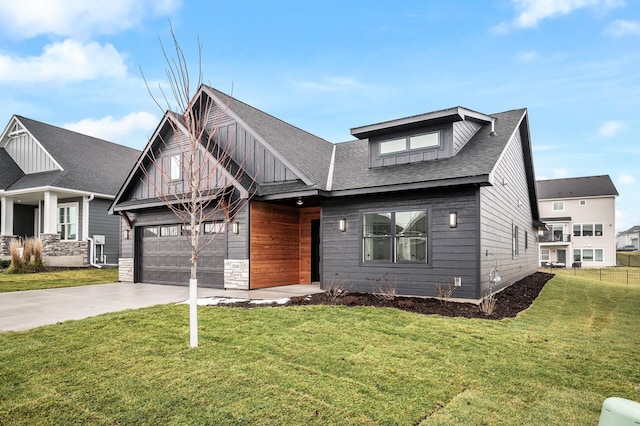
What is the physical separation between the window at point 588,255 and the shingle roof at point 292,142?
29417mm

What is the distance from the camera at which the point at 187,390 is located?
366 cm

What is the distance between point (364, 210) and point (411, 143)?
225 cm

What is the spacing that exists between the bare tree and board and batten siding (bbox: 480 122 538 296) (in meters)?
5.96

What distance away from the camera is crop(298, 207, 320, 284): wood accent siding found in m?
12.6

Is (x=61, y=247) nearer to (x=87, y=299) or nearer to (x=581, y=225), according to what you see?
(x=87, y=299)

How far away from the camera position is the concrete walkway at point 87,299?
7.08 meters

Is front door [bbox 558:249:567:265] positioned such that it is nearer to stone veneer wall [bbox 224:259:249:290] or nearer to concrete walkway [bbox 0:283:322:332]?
concrete walkway [bbox 0:283:322:332]

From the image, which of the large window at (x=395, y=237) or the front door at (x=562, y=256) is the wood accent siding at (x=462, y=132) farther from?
the front door at (x=562, y=256)

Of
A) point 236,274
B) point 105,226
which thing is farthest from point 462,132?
point 105,226

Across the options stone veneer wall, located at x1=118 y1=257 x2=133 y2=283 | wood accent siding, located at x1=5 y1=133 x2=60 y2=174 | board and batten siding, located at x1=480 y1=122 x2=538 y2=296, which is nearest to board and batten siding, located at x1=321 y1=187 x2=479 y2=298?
board and batten siding, located at x1=480 y1=122 x2=538 y2=296

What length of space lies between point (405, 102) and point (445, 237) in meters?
14.9

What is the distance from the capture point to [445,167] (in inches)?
360

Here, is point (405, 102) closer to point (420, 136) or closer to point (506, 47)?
point (506, 47)

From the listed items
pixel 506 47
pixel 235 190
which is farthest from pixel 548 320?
pixel 506 47
